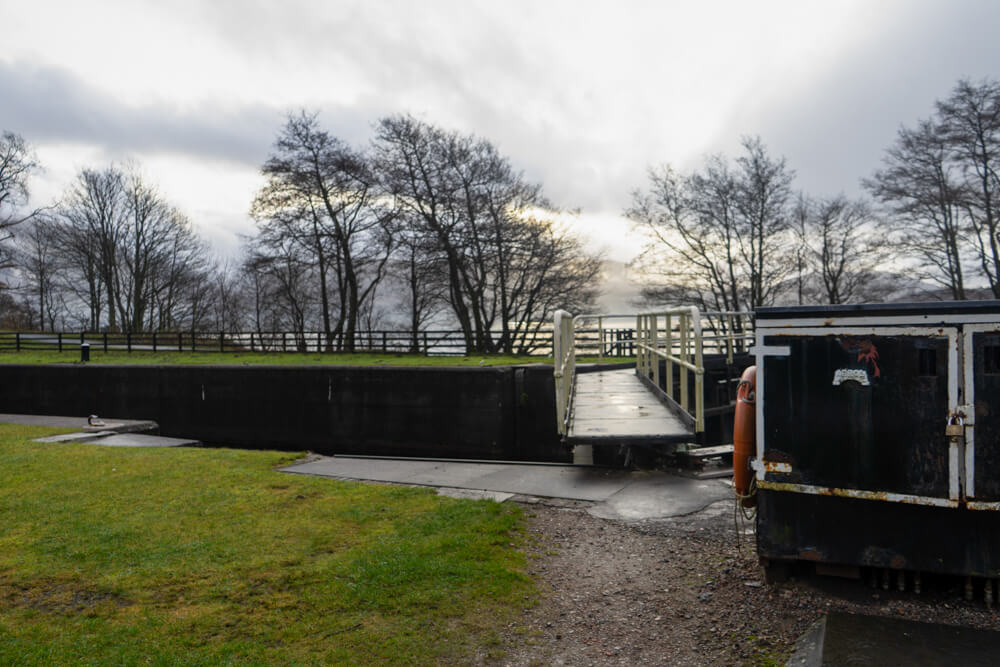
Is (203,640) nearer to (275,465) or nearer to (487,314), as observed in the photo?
(275,465)

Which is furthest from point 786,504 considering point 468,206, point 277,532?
point 468,206

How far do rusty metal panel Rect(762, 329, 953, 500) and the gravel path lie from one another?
A: 0.67 meters

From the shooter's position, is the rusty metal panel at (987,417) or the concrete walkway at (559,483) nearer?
the rusty metal panel at (987,417)

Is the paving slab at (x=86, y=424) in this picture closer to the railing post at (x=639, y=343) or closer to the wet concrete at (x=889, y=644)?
the railing post at (x=639, y=343)

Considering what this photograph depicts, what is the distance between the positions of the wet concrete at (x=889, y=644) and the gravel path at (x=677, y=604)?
6.2 inches

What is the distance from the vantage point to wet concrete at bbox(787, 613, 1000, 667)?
2.97 meters

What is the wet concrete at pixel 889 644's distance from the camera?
9.73ft

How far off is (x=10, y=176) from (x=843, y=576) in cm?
4473

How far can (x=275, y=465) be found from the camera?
28.2 ft

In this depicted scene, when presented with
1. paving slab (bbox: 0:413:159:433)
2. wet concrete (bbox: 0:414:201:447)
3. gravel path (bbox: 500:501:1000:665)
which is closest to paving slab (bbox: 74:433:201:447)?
wet concrete (bbox: 0:414:201:447)

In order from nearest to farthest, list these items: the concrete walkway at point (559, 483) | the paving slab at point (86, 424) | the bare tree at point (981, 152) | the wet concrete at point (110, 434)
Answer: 1. the concrete walkway at point (559, 483)
2. the wet concrete at point (110, 434)
3. the paving slab at point (86, 424)
4. the bare tree at point (981, 152)

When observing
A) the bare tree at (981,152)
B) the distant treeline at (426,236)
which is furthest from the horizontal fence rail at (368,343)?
the bare tree at (981,152)

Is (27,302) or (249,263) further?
(27,302)

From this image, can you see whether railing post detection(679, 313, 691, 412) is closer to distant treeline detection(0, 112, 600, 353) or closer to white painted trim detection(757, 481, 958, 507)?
white painted trim detection(757, 481, 958, 507)
